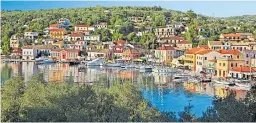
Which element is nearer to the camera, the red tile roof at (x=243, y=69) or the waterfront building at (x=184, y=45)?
the red tile roof at (x=243, y=69)

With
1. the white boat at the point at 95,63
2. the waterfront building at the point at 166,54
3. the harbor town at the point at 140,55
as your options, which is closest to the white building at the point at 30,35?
the harbor town at the point at 140,55

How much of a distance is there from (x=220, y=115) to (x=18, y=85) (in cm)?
359

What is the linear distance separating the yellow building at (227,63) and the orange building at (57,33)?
16.4 meters

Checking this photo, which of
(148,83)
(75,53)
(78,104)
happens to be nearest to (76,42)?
(75,53)

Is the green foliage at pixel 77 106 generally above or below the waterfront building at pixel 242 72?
above

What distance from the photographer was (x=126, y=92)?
674cm

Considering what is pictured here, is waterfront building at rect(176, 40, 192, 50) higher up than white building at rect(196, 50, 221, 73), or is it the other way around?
waterfront building at rect(176, 40, 192, 50)

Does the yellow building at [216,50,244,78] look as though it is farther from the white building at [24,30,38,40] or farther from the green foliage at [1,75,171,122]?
the white building at [24,30,38,40]

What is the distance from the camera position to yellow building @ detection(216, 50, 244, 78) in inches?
668

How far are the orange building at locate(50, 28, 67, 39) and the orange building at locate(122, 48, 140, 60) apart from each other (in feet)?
26.6

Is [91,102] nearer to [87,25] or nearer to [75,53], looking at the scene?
[75,53]

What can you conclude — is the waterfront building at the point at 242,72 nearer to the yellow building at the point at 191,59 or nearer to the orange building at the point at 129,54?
the yellow building at the point at 191,59

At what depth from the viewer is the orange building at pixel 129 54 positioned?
24825mm

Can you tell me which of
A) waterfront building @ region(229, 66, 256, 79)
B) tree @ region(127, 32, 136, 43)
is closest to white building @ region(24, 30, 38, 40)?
tree @ region(127, 32, 136, 43)
